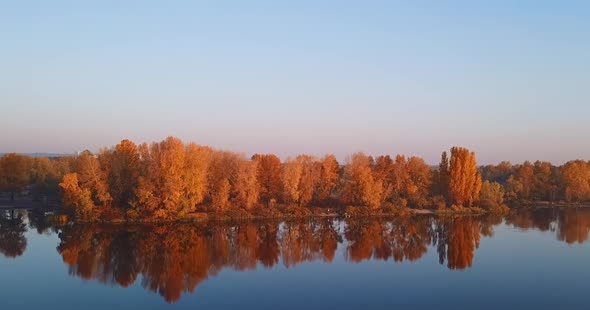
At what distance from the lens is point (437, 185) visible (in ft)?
179

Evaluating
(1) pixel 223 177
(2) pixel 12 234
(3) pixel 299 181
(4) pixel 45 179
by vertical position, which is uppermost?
(1) pixel 223 177

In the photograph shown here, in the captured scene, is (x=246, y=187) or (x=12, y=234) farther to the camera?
(x=246, y=187)

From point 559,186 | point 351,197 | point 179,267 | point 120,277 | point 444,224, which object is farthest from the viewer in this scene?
point 559,186

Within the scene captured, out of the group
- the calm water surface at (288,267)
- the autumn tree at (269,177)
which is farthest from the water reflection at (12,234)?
the autumn tree at (269,177)

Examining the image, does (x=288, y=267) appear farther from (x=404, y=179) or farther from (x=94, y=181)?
(x=404, y=179)

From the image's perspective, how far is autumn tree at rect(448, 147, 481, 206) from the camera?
169ft

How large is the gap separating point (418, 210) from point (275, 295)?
3229cm

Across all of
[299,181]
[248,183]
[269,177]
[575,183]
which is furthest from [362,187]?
[575,183]

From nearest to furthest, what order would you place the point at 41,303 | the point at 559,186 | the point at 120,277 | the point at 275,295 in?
1. the point at 41,303
2. the point at 275,295
3. the point at 120,277
4. the point at 559,186

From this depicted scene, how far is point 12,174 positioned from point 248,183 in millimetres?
23917

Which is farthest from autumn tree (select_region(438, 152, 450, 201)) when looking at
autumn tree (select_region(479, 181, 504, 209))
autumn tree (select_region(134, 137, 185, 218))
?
autumn tree (select_region(134, 137, 185, 218))

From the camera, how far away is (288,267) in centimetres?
2478

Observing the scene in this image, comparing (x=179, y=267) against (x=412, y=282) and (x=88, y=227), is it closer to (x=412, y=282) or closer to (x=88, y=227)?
(x=412, y=282)

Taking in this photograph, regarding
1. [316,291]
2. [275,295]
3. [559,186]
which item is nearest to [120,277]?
[275,295]
